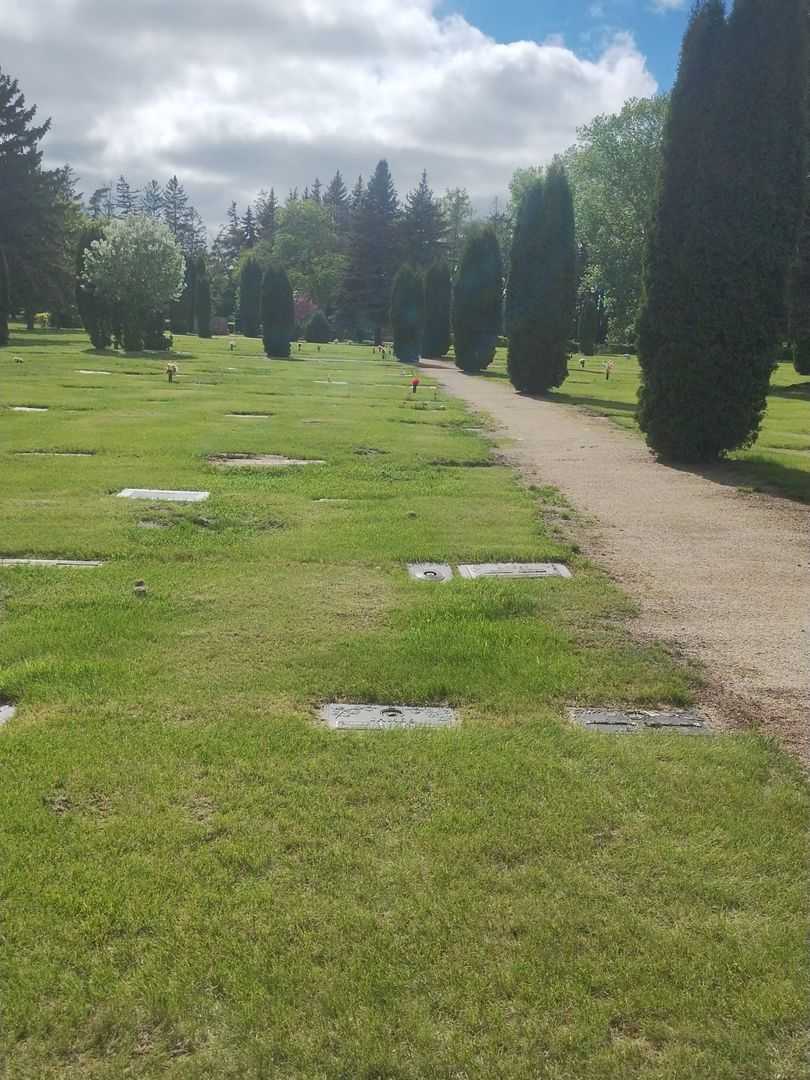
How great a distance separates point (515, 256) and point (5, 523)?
1944 cm

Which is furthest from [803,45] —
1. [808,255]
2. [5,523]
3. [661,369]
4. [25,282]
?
[25,282]

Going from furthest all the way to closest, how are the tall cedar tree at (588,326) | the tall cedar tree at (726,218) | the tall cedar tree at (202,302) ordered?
1. the tall cedar tree at (202,302)
2. the tall cedar tree at (588,326)
3. the tall cedar tree at (726,218)

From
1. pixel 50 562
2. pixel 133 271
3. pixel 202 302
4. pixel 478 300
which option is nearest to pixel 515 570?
pixel 50 562

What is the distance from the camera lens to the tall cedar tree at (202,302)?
5922cm

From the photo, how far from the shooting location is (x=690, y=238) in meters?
11.1

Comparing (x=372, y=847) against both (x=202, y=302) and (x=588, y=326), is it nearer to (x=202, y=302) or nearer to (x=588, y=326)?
Answer: (x=588, y=326)

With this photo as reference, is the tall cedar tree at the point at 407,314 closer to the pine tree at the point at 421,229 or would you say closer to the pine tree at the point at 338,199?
the pine tree at the point at 421,229

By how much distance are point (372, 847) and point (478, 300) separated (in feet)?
107

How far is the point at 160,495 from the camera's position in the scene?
8.24 meters

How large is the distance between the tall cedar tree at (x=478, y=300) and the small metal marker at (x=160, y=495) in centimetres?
2635

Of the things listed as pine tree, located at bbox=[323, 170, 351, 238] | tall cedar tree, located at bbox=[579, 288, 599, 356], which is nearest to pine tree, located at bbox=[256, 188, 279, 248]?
pine tree, located at bbox=[323, 170, 351, 238]

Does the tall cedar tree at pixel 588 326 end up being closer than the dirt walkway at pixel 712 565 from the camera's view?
No

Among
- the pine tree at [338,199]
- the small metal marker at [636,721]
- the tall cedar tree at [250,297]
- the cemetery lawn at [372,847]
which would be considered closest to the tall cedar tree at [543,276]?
the cemetery lawn at [372,847]

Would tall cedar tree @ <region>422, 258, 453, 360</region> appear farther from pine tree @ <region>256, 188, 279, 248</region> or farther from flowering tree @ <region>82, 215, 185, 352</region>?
pine tree @ <region>256, 188, 279, 248</region>
